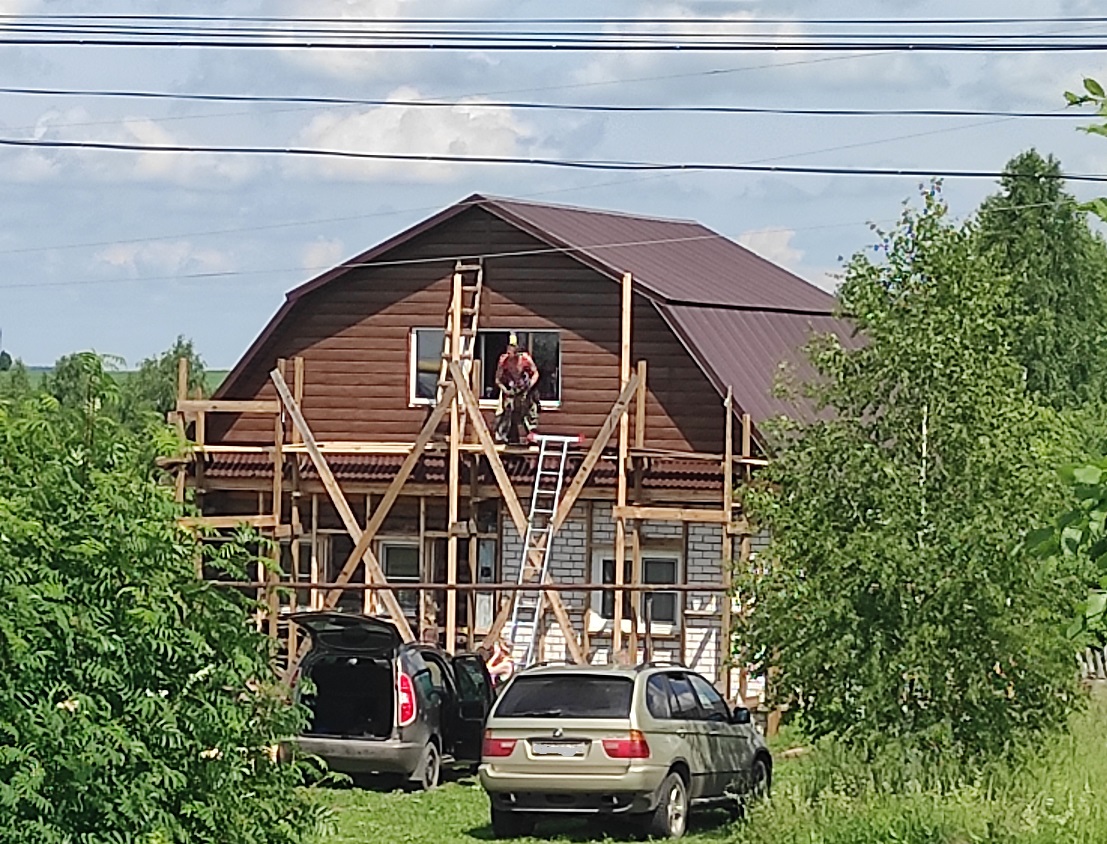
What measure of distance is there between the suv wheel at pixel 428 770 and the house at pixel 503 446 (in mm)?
6693

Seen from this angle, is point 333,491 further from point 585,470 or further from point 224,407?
point 585,470

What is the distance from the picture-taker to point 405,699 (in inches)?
798

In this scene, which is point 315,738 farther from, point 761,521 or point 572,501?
point 572,501

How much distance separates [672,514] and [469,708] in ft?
21.6

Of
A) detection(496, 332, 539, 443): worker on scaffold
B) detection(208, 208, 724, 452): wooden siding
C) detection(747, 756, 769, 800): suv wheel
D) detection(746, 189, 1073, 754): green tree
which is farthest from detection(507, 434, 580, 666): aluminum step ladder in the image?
detection(746, 189, 1073, 754): green tree

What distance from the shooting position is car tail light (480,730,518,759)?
57.2 ft

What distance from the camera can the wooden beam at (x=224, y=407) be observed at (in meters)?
29.3

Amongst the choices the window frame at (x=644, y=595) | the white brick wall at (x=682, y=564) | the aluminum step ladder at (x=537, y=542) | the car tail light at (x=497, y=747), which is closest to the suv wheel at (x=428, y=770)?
the car tail light at (x=497, y=747)

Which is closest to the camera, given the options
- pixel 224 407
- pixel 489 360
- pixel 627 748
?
pixel 627 748

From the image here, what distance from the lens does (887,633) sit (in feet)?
52.7

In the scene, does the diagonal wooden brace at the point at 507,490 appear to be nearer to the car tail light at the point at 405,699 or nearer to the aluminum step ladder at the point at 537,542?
the aluminum step ladder at the point at 537,542

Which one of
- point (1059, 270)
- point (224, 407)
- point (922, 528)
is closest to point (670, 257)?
point (224, 407)

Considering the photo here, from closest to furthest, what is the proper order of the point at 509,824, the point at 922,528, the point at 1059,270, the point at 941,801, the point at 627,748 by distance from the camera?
the point at 941,801, the point at 922,528, the point at 627,748, the point at 509,824, the point at 1059,270

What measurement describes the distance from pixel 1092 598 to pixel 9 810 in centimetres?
580
